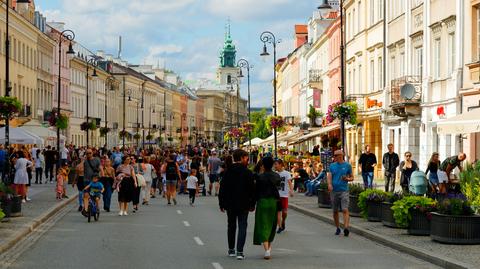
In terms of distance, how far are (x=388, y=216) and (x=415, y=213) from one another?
2.15 metres

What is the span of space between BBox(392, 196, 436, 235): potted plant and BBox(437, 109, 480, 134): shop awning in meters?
4.01

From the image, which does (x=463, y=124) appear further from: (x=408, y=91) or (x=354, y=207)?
(x=408, y=91)

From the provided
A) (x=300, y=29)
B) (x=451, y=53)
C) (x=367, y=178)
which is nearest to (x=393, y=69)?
(x=451, y=53)

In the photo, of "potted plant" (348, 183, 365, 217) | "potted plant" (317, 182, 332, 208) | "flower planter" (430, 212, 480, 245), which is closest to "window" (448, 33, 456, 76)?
"potted plant" (317, 182, 332, 208)

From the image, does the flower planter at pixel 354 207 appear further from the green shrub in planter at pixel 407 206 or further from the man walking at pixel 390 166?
the man walking at pixel 390 166

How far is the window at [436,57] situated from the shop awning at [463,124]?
43.7ft

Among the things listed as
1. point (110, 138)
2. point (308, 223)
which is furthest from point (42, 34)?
point (308, 223)

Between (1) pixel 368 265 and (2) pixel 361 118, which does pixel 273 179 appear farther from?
(2) pixel 361 118

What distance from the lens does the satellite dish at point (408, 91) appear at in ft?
133

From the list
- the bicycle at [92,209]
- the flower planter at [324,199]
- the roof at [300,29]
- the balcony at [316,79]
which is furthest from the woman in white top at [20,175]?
the roof at [300,29]

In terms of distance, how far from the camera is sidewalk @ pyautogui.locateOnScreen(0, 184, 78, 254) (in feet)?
64.2

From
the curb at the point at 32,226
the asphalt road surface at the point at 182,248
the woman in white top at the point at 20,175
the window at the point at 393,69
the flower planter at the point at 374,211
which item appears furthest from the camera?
the window at the point at 393,69

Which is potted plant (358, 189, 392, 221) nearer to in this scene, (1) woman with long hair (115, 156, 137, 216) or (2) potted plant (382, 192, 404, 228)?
(2) potted plant (382, 192, 404, 228)

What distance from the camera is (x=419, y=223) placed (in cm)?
1966
